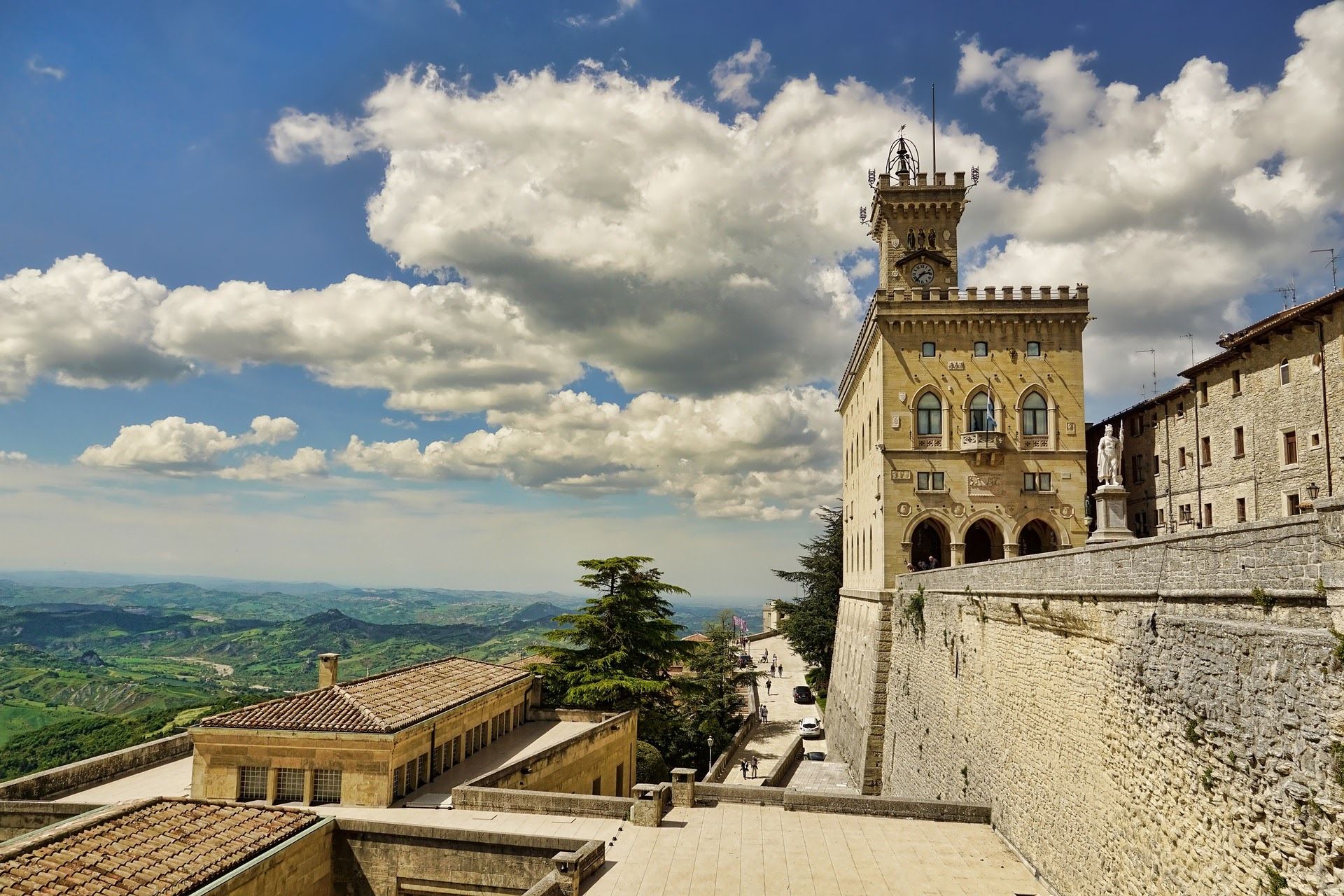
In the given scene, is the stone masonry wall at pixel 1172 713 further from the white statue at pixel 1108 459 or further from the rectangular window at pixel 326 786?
the rectangular window at pixel 326 786

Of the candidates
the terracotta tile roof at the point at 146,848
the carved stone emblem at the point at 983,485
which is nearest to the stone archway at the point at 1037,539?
the carved stone emblem at the point at 983,485

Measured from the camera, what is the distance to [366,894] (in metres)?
14.9

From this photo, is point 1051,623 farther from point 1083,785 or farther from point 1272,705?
point 1272,705

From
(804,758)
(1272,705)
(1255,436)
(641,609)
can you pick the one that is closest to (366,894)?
(1272,705)

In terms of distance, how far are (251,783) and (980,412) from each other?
28.1 m

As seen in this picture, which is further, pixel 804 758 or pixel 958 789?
pixel 804 758

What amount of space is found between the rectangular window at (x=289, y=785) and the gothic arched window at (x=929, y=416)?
25.1 m

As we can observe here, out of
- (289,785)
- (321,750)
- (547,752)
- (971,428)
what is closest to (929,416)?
(971,428)

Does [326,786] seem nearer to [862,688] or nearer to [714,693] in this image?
[862,688]

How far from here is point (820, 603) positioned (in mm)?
51219

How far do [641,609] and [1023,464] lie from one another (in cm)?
1673

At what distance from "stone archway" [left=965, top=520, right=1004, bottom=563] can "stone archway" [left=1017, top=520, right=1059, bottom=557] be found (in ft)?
2.81

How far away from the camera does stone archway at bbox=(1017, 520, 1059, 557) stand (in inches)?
1249

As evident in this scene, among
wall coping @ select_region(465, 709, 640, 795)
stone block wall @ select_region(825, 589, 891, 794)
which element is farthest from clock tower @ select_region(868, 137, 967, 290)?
wall coping @ select_region(465, 709, 640, 795)
